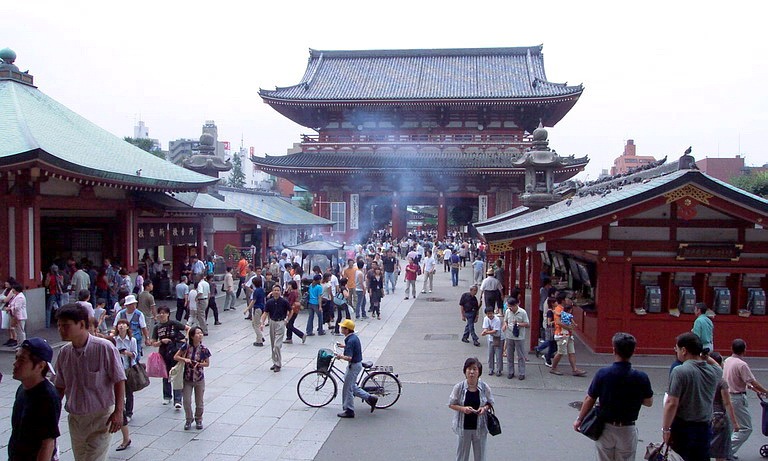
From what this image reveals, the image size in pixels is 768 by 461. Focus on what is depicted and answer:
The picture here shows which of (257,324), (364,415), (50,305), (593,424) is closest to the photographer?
(593,424)

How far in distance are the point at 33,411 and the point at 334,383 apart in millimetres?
4992

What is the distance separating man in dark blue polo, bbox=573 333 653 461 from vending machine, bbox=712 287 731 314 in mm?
7868

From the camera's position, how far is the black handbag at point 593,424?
5191mm

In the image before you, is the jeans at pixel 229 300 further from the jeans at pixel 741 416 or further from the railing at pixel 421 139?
the railing at pixel 421 139

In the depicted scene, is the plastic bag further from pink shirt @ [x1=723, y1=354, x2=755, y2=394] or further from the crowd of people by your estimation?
pink shirt @ [x1=723, y1=354, x2=755, y2=394]

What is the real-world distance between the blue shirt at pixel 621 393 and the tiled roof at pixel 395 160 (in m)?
27.9

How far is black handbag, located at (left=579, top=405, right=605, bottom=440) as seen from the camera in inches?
204

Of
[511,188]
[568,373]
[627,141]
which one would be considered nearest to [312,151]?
[511,188]

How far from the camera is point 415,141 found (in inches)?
1383

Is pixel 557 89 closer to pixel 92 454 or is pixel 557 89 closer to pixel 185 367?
pixel 185 367

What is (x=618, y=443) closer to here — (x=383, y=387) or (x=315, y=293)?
(x=383, y=387)

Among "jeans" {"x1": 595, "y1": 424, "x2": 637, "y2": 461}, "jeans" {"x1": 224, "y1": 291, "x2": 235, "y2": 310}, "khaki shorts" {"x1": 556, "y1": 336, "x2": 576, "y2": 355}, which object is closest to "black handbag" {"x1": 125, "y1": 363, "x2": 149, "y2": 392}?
"jeans" {"x1": 595, "y1": 424, "x2": 637, "y2": 461}

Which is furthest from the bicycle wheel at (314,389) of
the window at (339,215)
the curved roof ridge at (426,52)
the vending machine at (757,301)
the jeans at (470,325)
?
the curved roof ridge at (426,52)

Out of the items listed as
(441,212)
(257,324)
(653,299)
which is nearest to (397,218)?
(441,212)
